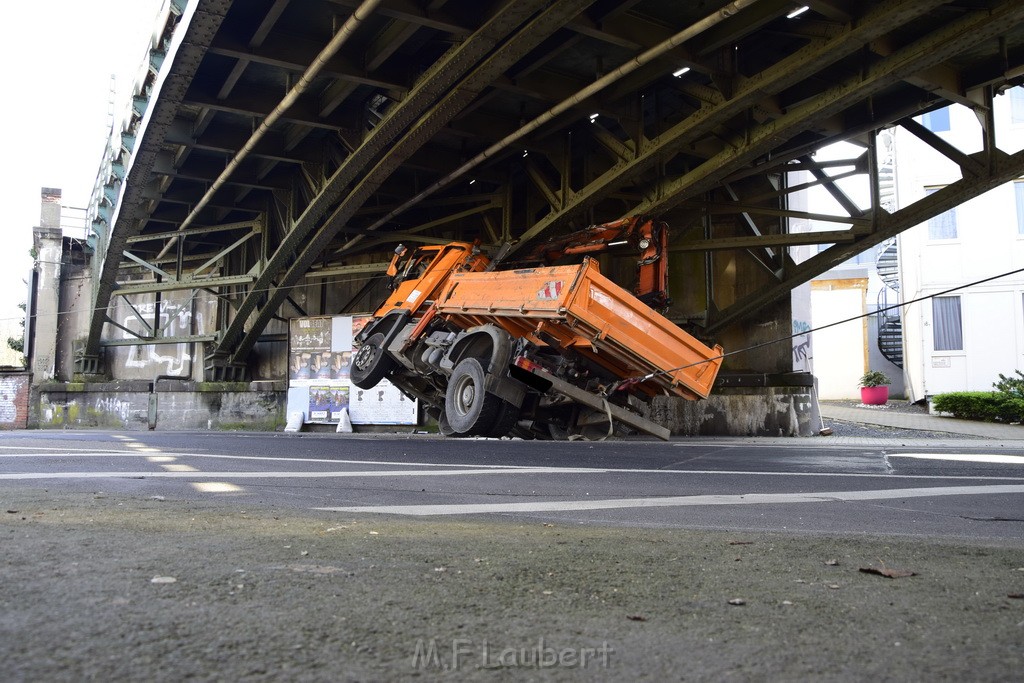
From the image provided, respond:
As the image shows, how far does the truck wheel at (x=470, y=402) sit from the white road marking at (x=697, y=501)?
590 cm

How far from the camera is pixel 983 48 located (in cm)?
1211

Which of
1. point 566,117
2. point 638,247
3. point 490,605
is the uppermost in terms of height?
point 566,117

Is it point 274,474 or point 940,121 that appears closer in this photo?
point 274,474

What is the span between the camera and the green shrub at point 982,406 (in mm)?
17436

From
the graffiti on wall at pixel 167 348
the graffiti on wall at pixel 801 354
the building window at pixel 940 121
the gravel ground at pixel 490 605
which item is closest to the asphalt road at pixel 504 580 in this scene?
the gravel ground at pixel 490 605

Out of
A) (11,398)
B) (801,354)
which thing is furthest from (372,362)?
(11,398)

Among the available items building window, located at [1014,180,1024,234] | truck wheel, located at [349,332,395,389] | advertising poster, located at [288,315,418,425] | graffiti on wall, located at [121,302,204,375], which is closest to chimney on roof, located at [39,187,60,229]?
graffiti on wall, located at [121,302,204,375]

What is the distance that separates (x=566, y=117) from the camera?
14344 millimetres

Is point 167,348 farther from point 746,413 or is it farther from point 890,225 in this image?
point 890,225

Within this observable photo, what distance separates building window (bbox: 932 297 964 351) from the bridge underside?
909cm

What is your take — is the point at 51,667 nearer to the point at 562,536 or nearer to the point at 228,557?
the point at 228,557

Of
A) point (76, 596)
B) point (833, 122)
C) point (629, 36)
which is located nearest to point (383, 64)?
point (629, 36)

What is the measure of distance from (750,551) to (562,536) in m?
0.87

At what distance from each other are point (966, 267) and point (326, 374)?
1856 centimetres
